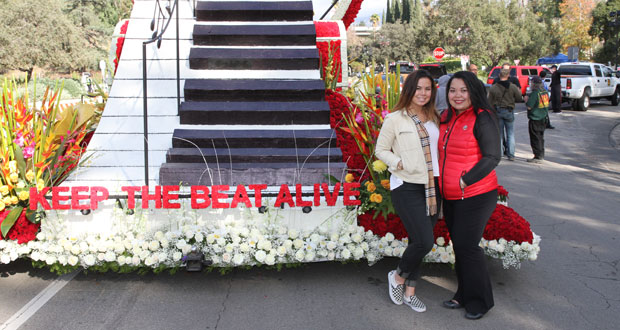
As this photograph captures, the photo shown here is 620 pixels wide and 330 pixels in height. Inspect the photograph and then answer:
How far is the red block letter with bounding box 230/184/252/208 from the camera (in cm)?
532

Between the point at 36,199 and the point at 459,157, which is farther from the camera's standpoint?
the point at 36,199

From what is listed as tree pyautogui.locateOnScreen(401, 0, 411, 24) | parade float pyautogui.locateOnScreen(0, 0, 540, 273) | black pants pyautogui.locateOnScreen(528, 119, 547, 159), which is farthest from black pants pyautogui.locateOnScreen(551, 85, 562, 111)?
tree pyautogui.locateOnScreen(401, 0, 411, 24)

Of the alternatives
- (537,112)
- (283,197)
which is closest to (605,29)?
(537,112)

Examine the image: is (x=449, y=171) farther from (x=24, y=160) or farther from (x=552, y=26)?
(x=552, y=26)

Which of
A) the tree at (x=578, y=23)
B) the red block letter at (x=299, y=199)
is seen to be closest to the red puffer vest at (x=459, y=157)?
the red block letter at (x=299, y=199)

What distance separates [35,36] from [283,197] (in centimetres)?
4867

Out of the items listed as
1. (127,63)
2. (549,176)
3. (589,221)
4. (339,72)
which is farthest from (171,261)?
(549,176)

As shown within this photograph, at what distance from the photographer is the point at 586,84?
82.1ft

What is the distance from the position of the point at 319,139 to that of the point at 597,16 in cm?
5645

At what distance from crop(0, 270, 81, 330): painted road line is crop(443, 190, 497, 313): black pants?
3432 mm

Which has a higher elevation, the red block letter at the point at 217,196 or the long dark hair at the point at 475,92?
the long dark hair at the point at 475,92

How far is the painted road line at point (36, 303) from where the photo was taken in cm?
452

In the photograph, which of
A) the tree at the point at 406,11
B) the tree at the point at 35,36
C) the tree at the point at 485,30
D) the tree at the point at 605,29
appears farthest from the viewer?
the tree at the point at 406,11

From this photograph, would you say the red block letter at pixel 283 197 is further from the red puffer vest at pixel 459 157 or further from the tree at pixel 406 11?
the tree at pixel 406 11
